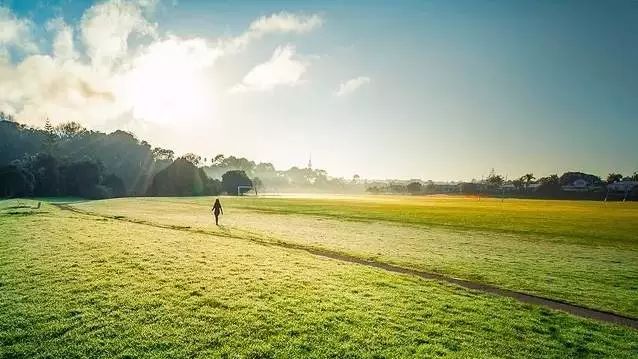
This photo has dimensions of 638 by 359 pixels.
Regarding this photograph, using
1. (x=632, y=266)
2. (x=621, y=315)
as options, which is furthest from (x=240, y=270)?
(x=632, y=266)

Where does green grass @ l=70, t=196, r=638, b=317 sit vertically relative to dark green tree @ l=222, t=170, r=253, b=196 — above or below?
below

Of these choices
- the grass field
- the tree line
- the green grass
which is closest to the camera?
the grass field

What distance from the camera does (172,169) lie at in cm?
13700

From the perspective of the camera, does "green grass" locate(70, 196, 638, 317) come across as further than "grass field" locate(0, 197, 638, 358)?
Yes

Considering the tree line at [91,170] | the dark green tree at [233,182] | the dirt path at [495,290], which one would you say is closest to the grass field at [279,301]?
the dirt path at [495,290]

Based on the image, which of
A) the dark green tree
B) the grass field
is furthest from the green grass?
the dark green tree

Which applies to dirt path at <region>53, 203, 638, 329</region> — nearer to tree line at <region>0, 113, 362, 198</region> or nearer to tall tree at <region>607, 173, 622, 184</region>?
tree line at <region>0, 113, 362, 198</region>

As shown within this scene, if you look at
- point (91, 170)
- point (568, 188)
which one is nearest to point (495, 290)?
point (91, 170)

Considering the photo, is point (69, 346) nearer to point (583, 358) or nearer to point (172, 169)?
point (583, 358)

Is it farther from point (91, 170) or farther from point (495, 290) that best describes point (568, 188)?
point (91, 170)

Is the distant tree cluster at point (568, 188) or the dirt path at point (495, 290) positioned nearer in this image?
the dirt path at point (495, 290)

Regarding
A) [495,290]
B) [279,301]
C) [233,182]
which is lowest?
[495,290]

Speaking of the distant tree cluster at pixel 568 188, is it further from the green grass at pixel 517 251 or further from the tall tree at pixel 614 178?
the green grass at pixel 517 251

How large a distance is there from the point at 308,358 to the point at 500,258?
21.6 m
